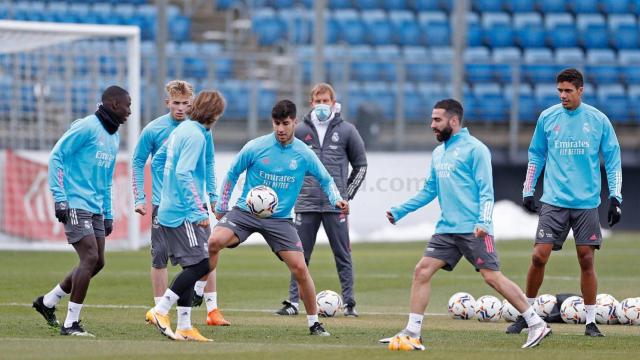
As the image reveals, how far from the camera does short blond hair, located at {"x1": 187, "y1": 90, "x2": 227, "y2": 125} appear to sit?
10.2 meters

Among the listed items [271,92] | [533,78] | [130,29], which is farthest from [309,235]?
[533,78]

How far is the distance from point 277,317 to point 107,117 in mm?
2911

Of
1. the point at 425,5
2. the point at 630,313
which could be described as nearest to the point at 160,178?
the point at 630,313

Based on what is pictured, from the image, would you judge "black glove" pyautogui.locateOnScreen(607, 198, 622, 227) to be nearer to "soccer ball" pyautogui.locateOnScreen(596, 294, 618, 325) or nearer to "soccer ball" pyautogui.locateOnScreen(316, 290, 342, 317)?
"soccer ball" pyautogui.locateOnScreen(596, 294, 618, 325)

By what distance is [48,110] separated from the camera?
80.0 ft

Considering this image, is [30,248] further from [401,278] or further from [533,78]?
[533,78]

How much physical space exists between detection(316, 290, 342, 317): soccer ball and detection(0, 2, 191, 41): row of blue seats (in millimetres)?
19841

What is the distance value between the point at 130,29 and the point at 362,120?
636 centimetres

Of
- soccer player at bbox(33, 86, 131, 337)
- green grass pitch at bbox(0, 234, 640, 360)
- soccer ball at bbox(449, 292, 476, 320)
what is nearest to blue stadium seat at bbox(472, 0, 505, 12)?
green grass pitch at bbox(0, 234, 640, 360)

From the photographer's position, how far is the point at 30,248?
22.6 metres

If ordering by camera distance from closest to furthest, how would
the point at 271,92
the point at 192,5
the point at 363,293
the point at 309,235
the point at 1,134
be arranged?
the point at 309,235 → the point at 363,293 → the point at 1,134 → the point at 271,92 → the point at 192,5

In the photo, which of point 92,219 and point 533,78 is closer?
point 92,219

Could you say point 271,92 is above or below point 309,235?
above

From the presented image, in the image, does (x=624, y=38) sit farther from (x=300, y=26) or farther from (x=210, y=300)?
(x=210, y=300)
